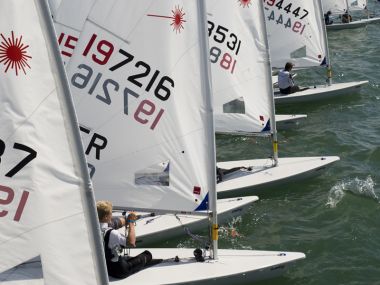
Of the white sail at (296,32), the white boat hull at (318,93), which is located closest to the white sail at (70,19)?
the white boat hull at (318,93)

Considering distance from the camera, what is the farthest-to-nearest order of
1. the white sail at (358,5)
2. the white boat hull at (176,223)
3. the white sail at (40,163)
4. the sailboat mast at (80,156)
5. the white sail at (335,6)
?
1. the white sail at (358,5)
2. the white sail at (335,6)
3. the white boat hull at (176,223)
4. the white sail at (40,163)
5. the sailboat mast at (80,156)

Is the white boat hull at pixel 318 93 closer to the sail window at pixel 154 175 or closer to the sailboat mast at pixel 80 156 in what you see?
the sail window at pixel 154 175

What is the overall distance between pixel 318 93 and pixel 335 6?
12249 mm

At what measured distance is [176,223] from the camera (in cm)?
1142

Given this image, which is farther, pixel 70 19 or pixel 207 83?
pixel 70 19

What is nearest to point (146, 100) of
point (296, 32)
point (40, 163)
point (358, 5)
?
point (40, 163)

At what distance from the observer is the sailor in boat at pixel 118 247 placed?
841cm

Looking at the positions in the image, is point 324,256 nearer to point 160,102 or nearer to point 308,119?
point 160,102

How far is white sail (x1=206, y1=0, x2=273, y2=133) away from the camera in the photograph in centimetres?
1334

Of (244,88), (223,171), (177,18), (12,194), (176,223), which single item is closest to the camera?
(12,194)

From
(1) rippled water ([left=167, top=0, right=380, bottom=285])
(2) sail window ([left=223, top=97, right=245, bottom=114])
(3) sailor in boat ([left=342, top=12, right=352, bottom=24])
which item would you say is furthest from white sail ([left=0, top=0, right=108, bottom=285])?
(3) sailor in boat ([left=342, top=12, right=352, bottom=24])

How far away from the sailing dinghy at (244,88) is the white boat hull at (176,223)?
85 cm

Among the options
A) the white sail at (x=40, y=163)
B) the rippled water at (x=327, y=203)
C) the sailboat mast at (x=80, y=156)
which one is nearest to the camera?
the sailboat mast at (x=80, y=156)

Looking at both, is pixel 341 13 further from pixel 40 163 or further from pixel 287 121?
pixel 40 163
